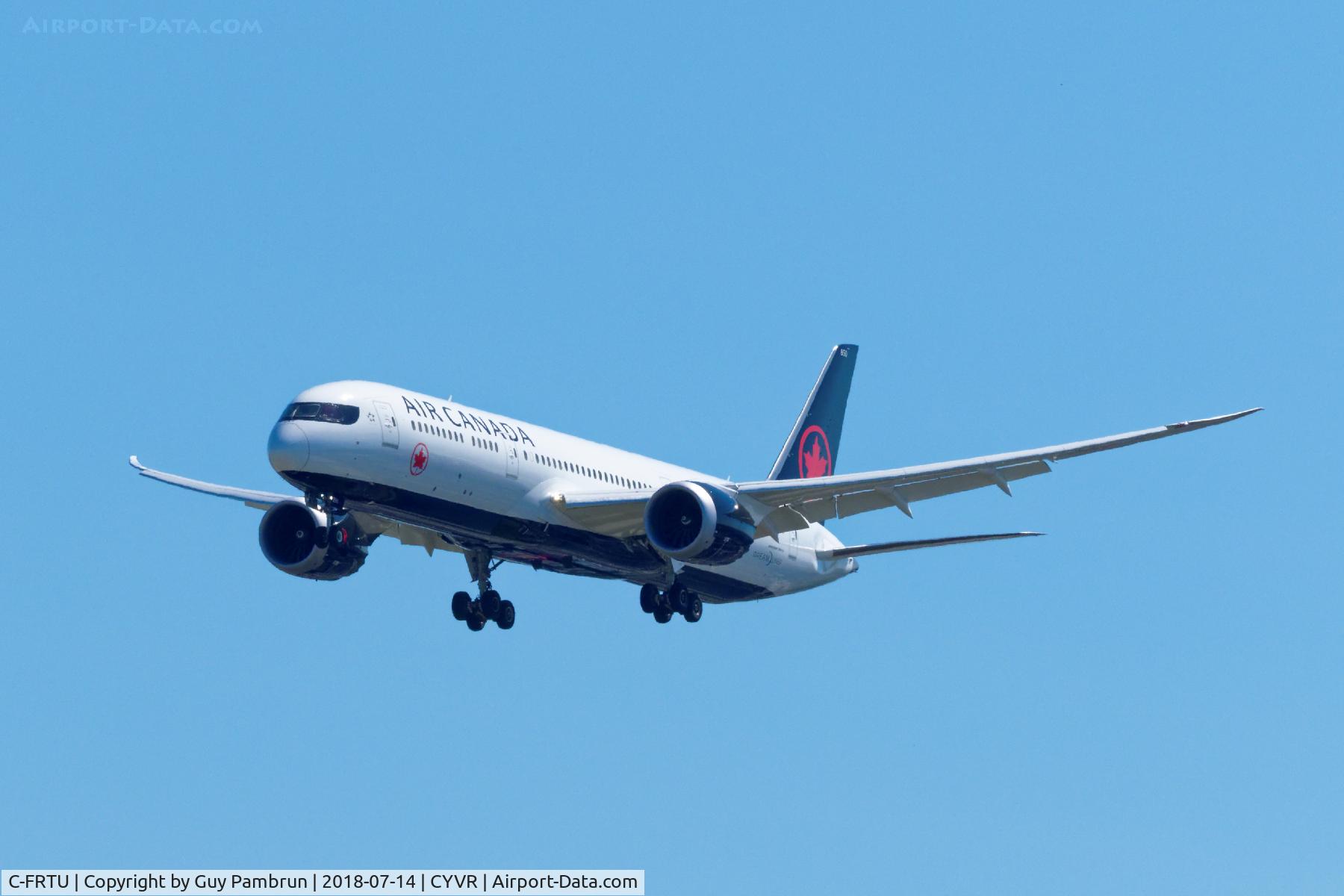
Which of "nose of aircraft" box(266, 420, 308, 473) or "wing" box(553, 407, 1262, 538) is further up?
"wing" box(553, 407, 1262, 538)

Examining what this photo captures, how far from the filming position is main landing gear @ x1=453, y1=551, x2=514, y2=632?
5159 cm

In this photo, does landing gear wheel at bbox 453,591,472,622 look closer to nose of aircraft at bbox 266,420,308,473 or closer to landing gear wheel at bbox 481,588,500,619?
landing gear wheel at bbox 481,588,500,619

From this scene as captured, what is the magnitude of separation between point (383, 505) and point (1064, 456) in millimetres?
15694

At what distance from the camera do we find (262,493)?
5484cm

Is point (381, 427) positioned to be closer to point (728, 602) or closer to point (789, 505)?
point (789, 505)

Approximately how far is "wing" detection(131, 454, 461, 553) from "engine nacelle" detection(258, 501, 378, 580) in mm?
481

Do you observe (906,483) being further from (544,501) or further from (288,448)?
(288,448)

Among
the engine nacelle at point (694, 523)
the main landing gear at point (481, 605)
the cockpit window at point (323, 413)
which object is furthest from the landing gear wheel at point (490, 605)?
the cockpit window at point (323, 413)

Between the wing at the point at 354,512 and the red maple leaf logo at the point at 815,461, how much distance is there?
13.3 m

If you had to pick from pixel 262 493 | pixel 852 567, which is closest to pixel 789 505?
pixel 852 567

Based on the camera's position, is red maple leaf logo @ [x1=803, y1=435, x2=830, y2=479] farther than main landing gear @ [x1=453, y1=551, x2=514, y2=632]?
Yes

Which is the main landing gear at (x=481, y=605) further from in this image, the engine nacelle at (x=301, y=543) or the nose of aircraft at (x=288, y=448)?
the nose of aircraft at (x=288, y=448)

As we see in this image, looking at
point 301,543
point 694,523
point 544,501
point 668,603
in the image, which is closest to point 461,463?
point 544,501

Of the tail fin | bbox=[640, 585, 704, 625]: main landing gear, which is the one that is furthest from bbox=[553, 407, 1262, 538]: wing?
the tail fin
